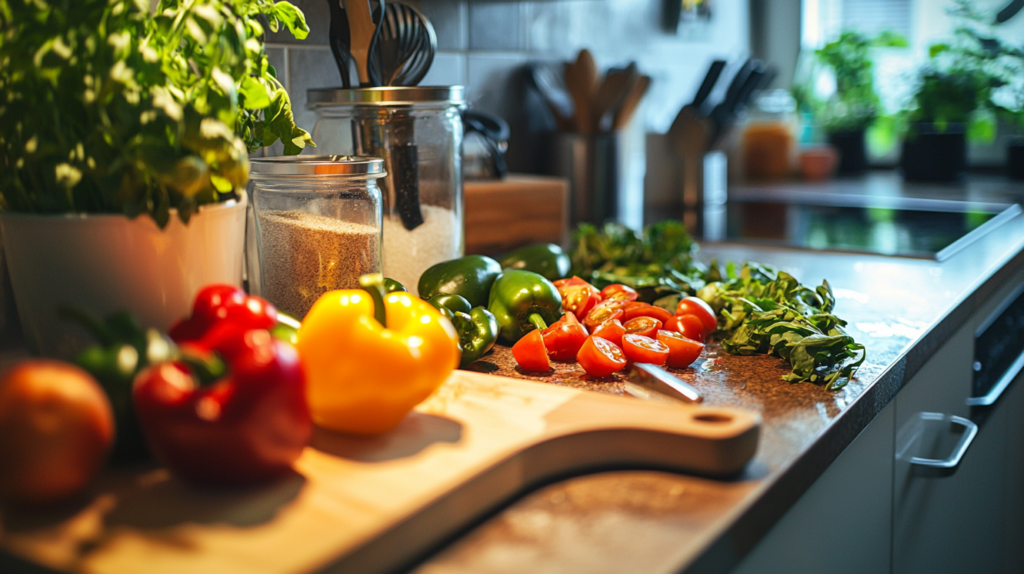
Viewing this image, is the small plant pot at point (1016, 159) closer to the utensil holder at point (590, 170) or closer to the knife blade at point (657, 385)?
the utensil holder at point (590, 170)

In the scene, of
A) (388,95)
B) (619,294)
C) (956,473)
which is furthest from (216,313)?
(956,473)

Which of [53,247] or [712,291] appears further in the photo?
[712,291]

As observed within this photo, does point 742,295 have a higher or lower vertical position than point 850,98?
lower

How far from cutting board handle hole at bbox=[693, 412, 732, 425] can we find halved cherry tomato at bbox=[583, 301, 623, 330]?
0.32 m

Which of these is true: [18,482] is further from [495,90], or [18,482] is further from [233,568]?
[495,90]

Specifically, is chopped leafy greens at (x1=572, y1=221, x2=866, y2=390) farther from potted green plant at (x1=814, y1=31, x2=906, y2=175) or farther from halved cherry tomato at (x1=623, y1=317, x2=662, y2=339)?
potted green plant at (x1=814, y1=31, x2=906, y2=175)

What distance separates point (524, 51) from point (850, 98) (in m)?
1.59

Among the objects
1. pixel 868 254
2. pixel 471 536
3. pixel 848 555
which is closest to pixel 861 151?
pixel 868 254

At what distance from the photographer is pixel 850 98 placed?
280 centimetres

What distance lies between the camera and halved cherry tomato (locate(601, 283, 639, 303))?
990 millimetres

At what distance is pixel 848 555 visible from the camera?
750 millimetres

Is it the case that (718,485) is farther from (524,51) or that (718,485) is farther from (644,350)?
(524,51)

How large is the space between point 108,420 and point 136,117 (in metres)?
0.21

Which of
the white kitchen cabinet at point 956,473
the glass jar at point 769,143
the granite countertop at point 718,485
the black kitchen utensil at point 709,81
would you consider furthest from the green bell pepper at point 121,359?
the glass jar at point 769,143
